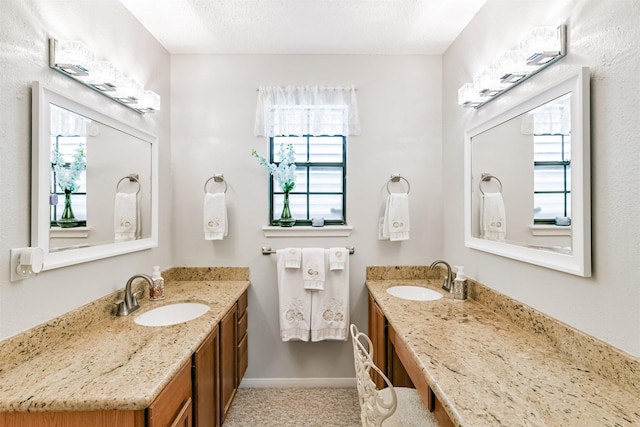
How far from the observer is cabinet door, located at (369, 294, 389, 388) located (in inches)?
75.7

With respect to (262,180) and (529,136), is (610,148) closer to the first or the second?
(529,136)

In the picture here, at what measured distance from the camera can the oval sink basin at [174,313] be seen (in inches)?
69.3

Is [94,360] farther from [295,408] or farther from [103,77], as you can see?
[295,408]

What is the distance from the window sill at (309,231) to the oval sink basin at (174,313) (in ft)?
2.42

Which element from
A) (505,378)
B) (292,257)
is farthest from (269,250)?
(505,378)

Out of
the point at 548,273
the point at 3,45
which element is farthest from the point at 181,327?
the point at 548,273

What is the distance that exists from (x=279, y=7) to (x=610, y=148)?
176 cm

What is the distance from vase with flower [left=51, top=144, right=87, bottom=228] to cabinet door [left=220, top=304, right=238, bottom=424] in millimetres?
877

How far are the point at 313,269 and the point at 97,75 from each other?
5.42ft

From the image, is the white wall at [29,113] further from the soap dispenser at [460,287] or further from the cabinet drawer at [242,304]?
the soap dispenser at [460,287]

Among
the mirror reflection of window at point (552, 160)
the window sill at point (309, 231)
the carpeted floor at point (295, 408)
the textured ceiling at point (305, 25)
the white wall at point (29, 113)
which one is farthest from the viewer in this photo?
the window sill at point (309, 231)

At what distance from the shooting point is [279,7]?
1.90 m

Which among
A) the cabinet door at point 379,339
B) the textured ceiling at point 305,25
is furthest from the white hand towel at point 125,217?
the cabinet door at point 379,339

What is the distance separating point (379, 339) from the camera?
2021 millimetres
